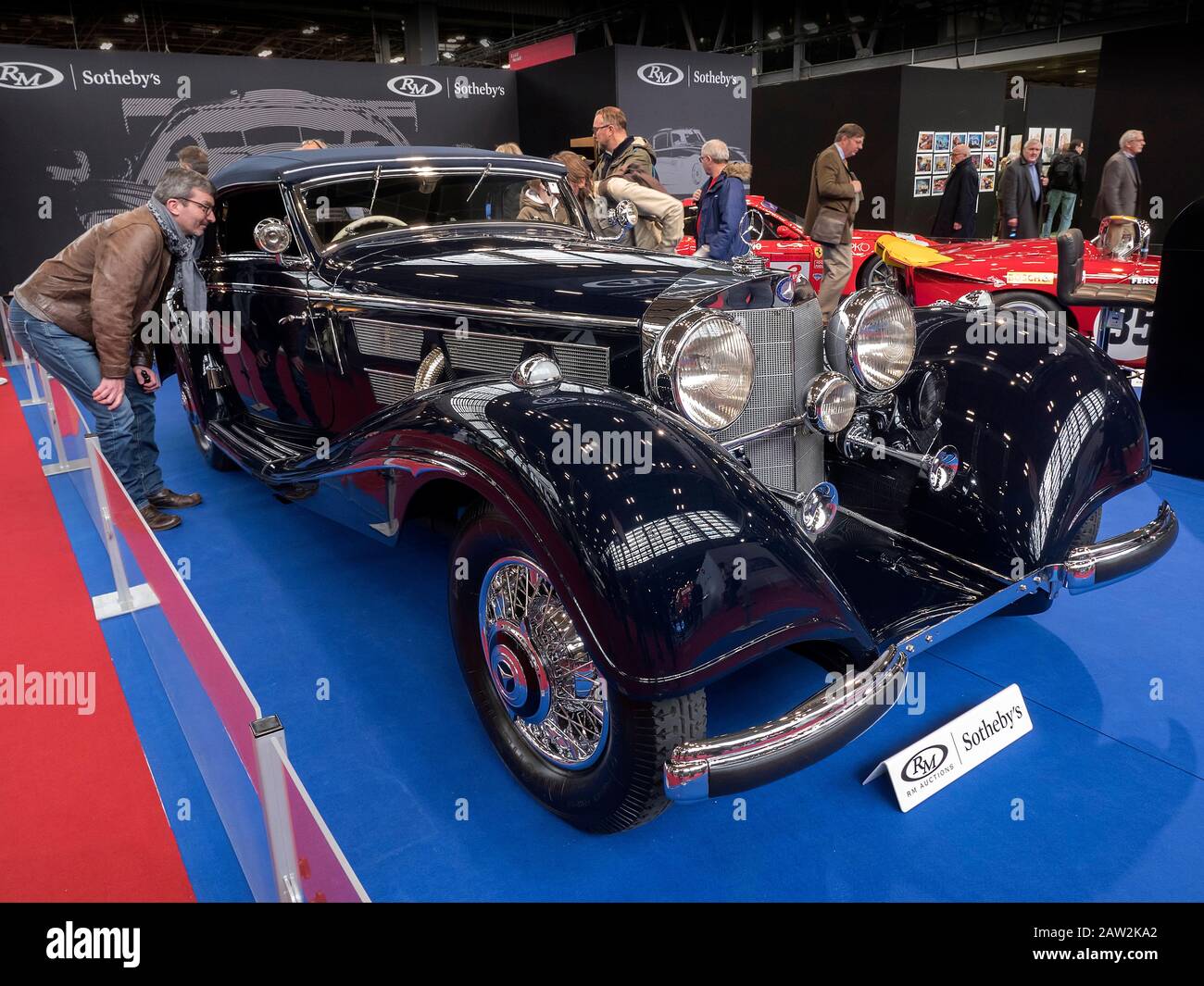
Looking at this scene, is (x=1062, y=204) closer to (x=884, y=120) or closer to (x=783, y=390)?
(x=884, y=120)

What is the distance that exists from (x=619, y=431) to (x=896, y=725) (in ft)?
4.26

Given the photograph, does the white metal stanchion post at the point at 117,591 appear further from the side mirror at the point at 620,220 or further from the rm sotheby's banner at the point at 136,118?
the rm sotheby's banner at the point at 136,118

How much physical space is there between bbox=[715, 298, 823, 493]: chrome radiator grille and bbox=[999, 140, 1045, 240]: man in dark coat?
897cm

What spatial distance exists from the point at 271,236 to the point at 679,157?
847 centimetres

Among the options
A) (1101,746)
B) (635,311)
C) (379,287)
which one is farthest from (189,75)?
(1101,746)

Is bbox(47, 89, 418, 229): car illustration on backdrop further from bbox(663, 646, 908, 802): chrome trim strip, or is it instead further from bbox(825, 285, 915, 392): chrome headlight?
bbox(663, 646, 908, 802): chrome trim strip

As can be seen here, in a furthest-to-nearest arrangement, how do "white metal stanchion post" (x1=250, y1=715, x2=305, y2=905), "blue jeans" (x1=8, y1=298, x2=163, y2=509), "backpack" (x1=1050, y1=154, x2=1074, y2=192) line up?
1. "backpack" (x1=1050, y1=154, x2=1074, y2=192)
2. "blue jeans" (x1=8, y1=298, x2=163, y2=509)
3. "white metal stanchion post" (x1=250, y1=715, x2=305, y2=905)

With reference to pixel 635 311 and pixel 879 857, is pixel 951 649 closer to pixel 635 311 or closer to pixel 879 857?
pixel 879 857

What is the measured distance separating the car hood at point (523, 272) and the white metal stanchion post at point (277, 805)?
1413 mm

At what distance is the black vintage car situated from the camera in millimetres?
1696

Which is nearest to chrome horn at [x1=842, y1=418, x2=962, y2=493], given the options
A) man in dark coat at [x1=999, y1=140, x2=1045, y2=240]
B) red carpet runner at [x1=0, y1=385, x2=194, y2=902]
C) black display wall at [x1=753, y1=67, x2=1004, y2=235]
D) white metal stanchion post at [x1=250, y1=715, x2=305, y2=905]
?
white metal stanchion post at [x1=250, y1=715, x2=305, y2=905]

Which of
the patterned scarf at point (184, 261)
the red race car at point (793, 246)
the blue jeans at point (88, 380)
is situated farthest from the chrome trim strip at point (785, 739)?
the red race car at point (793, 246)

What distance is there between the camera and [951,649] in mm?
2801

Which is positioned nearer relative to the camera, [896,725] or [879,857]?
[879,857]
